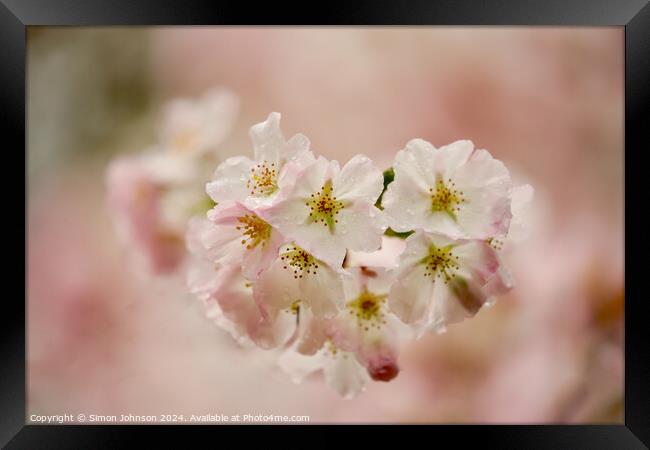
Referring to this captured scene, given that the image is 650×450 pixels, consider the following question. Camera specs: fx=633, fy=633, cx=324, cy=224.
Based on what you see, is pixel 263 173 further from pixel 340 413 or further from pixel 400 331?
pixel 340 413

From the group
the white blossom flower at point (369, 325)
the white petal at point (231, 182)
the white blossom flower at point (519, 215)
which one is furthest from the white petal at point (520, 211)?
the white petal at point (231, 182)

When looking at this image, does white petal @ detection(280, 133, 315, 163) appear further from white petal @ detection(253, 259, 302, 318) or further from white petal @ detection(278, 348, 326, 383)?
white petal @ detection(278, 348, 326, 383)

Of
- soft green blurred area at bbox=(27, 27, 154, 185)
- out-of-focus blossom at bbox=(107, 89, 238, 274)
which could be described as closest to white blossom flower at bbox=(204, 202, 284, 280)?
out-of-focus blossom at bbox=(107, 89, 238, 274)

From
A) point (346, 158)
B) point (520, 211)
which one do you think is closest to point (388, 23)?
point (346, 158)

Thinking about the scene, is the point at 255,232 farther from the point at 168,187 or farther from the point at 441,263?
the point at 168,187

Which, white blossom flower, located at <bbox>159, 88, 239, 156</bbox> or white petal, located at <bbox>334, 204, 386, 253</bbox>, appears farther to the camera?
white blossom flower, located at <bbox>159, 88, 239, 156</bbox>

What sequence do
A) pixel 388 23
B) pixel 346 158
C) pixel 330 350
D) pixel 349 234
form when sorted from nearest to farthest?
pixel 349 234 → pixel 330 350 → pixel 388 23 → pixel 346 158
